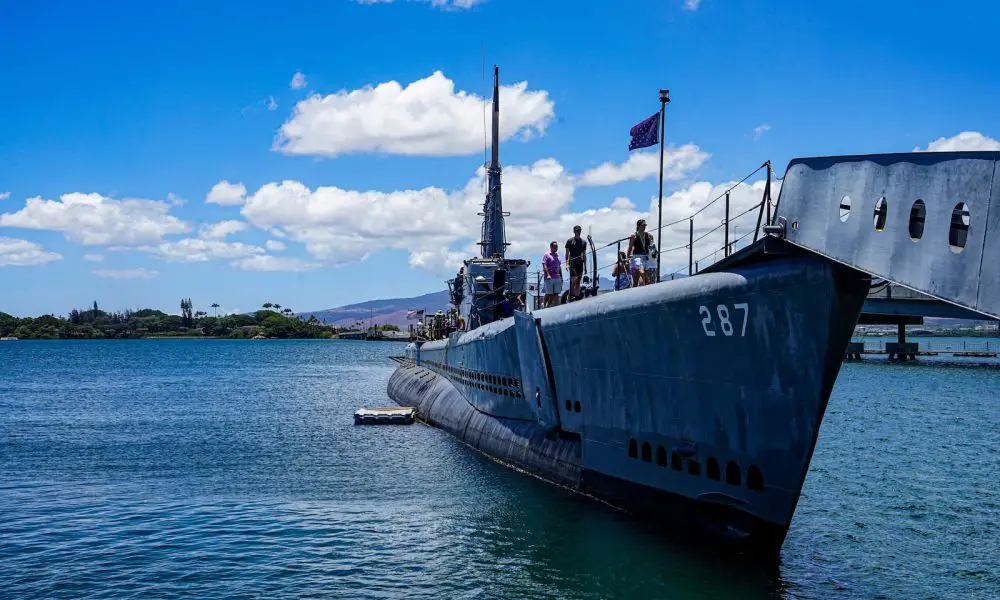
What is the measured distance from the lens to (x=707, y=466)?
13055mm

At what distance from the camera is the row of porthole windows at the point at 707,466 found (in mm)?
12094

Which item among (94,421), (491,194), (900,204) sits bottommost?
(94,421)

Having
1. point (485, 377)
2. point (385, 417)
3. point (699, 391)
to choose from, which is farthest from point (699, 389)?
point (385, 417)

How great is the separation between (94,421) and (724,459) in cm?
3020

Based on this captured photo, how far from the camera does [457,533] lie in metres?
15.0


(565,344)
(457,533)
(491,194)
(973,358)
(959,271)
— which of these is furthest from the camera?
(973,358)

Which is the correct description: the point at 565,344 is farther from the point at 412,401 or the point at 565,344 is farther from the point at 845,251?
the point at 412,401

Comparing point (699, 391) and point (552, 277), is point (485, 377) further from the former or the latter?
point (699, 391)

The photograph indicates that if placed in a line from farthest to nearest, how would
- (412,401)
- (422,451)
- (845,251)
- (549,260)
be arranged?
(412,401) → (422,451) → (549,260) → (845,251)

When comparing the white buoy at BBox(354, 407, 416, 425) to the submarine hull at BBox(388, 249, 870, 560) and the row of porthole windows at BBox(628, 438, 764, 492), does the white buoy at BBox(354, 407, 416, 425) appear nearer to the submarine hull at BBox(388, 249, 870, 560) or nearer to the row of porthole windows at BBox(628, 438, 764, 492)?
the submarine hull at BBox(388, 249, 870, 560)

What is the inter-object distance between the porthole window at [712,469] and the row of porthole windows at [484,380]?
873 centimetres

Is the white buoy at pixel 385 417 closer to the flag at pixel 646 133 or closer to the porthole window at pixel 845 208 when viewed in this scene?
the flag at pixel 646 133

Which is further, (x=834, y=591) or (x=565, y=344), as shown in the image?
(x=565, y=344)

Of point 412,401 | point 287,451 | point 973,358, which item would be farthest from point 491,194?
point 973,358
